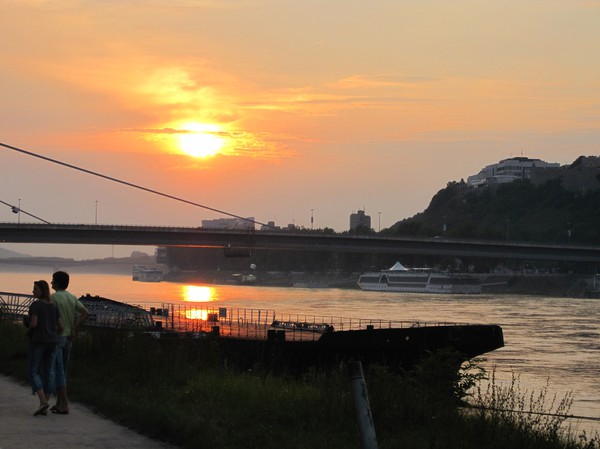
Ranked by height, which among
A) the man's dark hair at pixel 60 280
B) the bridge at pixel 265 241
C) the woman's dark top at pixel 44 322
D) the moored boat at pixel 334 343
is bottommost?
the moored boat at pixel 334 343

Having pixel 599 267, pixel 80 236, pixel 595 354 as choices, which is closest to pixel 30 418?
pixel 595 354

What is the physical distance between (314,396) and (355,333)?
1860cm

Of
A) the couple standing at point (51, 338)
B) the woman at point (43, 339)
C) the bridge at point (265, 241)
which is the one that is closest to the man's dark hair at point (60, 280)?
the couple standing at point (51, 338)

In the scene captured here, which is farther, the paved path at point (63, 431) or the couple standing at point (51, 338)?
the couple standing at point (51, 338)

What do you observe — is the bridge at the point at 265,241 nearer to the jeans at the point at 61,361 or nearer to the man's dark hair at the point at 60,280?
the jeans at the point at 61,361

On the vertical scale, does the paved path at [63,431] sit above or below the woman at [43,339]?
below

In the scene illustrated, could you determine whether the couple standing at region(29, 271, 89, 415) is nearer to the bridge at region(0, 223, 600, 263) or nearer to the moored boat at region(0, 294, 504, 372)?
the moored boat at region(0, 294, 504, 372)

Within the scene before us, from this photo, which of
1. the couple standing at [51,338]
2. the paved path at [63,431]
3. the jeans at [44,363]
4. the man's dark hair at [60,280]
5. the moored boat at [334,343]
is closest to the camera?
the paved path at [63,431]

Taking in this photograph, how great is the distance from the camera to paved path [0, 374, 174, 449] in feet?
38.6

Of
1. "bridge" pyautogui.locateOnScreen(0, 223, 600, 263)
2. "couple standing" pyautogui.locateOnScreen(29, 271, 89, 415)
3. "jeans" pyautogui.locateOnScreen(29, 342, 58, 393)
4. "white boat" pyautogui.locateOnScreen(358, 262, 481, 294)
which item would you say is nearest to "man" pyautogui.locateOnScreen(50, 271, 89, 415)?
"couple standing" pyautogui.locateOnScreen(29, 271, 89, 415)

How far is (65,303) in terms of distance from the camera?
14758mm

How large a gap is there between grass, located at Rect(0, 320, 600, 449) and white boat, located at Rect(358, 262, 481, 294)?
5453 inches

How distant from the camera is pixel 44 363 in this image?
14.5m

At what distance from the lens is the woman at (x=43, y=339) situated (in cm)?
1423
